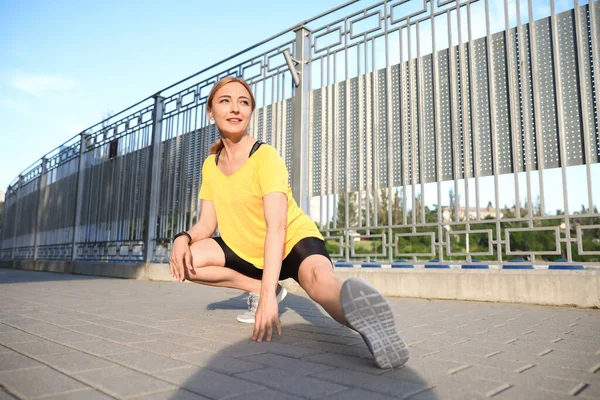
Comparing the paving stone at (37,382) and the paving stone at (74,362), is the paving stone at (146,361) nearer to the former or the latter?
the paving stone at (74,362)

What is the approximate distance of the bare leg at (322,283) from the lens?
167cm

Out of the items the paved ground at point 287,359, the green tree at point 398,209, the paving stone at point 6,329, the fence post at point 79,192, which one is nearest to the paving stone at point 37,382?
the paved ground at point 287,359

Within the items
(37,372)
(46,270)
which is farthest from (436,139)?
(46,270)

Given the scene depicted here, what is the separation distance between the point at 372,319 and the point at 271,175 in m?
0.89

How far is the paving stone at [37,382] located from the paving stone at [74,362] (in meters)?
0.05

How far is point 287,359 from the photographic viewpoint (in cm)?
162

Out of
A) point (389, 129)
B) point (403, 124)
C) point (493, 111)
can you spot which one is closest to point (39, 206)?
point (389, 129)

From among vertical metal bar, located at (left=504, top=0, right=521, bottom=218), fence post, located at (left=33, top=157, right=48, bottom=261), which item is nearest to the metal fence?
vertical metal bar, located at (left=504, top=0, right=521, bottom=218)

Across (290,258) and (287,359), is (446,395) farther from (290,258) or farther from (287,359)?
(290,258)

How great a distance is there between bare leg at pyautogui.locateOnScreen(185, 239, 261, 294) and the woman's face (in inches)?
26.3

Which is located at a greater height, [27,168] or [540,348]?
[27,168]

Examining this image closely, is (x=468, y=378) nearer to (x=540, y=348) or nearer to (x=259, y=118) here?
(x=540, y=348)

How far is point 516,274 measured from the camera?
3.57 metres

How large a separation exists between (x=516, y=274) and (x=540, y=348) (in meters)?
1.90
